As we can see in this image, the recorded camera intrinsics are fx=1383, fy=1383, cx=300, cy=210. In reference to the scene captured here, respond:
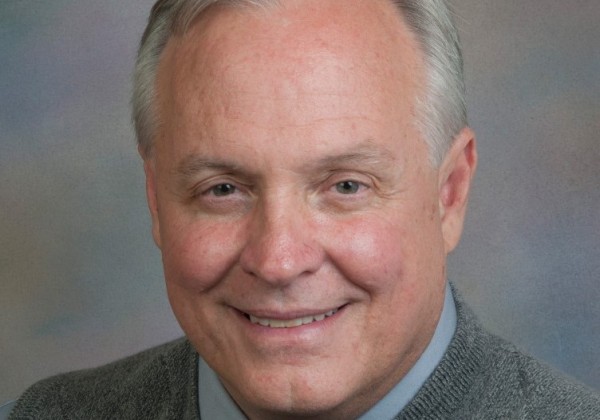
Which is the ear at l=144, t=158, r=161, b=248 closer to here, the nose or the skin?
the skin

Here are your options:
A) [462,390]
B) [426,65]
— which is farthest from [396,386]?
[426,65]

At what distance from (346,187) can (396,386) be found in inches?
17.2

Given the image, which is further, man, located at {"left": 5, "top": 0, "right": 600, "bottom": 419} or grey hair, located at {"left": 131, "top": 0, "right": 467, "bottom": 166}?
grey hair, located at {"left": 131, "top": 0, "right": 467, "bottom": 166}

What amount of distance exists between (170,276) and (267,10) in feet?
1.84

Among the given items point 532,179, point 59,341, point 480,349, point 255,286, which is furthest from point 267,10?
point 59,341

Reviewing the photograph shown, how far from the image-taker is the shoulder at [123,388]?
10.0 feet

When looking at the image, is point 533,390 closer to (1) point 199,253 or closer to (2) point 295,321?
(2) point 295,321

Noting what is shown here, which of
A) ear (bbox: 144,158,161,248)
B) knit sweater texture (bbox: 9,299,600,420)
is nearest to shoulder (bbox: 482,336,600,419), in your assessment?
knit sweater texture (bbox: 9,299,600,420)

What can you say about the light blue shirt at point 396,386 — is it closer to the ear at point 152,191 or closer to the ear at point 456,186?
the ear at point 456,186

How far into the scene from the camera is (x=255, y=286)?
2596 millimetres

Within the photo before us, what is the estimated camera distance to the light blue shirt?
2.75 m

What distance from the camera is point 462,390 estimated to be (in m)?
2.73

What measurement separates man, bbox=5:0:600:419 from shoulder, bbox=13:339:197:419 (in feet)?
0.80

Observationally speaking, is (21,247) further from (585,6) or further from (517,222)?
(585,6)
